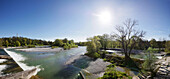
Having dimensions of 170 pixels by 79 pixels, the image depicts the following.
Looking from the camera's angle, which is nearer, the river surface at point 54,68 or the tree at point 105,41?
the river surface at point 54,68

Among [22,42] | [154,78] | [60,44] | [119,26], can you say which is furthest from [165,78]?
[22,42]

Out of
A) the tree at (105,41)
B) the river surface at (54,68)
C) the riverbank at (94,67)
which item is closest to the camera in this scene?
the riverbank at (94,67)

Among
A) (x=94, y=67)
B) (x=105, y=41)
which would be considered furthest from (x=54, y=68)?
(x=105, y=41)

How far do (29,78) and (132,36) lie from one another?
17.8m

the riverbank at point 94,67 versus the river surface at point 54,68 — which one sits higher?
the riverbank at point 94,67

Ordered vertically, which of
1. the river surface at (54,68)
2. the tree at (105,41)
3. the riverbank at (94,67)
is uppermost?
the tree at (105,41)

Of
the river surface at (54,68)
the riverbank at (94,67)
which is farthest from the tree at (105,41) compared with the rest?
the river surface at (54,68)

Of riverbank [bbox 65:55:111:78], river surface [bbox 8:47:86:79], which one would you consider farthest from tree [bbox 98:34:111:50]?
river surface [bbox 8:47:86:79]

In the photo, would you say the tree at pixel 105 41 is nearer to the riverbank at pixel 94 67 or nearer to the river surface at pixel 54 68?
the riverbank at pixel 94 67

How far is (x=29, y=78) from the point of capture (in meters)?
7.52

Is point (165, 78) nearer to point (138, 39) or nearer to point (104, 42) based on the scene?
point (138, 39)

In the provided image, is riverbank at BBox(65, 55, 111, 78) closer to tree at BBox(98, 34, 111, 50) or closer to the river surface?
the river surface

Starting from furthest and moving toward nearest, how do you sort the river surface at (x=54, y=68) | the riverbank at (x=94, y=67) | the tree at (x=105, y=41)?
the tree at (x=105, y=41) < the river surface at (x=54, y=68) < the riverbank at (x=94, y=67)

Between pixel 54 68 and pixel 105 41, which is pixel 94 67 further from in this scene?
pixel 105 41
